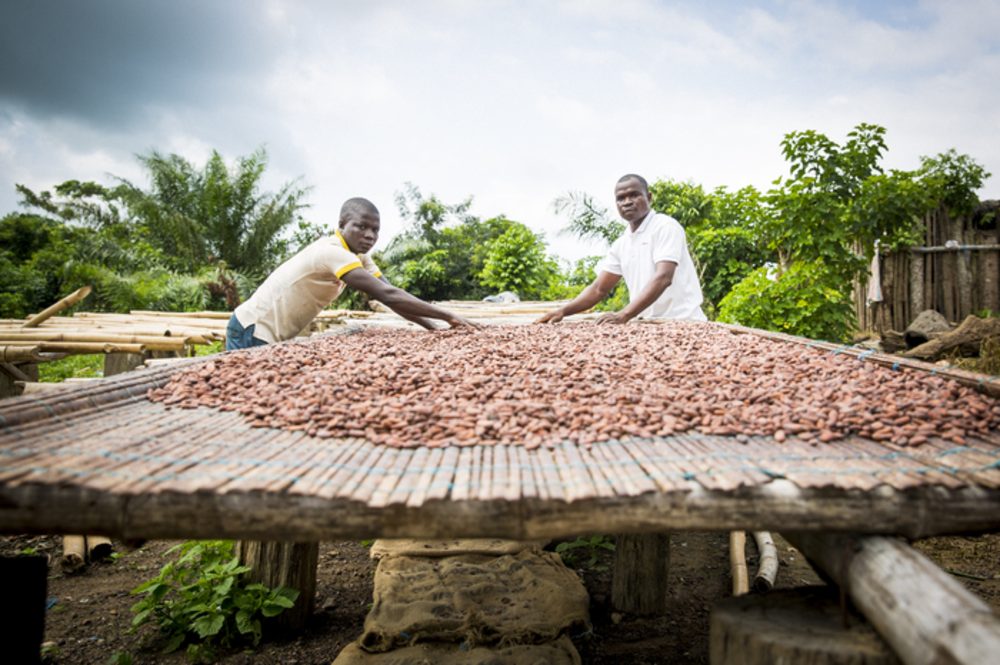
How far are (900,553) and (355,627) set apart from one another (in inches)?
86.2

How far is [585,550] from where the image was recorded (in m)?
3.17

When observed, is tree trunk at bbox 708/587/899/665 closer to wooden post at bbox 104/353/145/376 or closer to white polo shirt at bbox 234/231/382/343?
white polo shirt at bbox 234/231/382/343

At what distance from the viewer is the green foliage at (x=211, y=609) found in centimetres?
217

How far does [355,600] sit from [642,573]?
53.7 inches

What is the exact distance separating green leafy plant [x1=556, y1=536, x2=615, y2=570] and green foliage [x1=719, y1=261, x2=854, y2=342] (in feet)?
8.94

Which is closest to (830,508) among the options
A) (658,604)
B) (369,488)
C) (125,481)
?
(369,488)

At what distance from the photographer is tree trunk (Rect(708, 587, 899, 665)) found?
0.97 m

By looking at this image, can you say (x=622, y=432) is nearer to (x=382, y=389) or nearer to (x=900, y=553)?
(x=900, y=553)

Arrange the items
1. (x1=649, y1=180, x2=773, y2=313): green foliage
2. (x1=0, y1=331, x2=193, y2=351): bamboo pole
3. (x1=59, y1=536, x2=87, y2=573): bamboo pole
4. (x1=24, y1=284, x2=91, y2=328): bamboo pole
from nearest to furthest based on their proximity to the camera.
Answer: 1. (x1=59, y1=536, x2=87, y2=573): bamboo pole
2. (x1=0, y1=331, x2=193, y2=351): bamboo pole
3. (x1=24, y1=284, x2=91, y2=328): bamboo pole
4. (x1=649, y1=180, x2=773, y2=313): green foliage

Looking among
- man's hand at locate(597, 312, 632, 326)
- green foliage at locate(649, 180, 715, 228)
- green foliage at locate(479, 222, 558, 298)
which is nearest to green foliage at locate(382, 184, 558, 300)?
green foliage at locate(479, 222, 558, 298)

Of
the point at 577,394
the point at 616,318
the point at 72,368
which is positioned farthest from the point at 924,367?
the point at 72,368

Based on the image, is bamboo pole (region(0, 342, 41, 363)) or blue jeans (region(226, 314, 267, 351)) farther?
bamboo pole (region(0, 342, 41, 363))

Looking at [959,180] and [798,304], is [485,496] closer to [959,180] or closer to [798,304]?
[798,304]

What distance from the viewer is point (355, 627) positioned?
2.46 m
